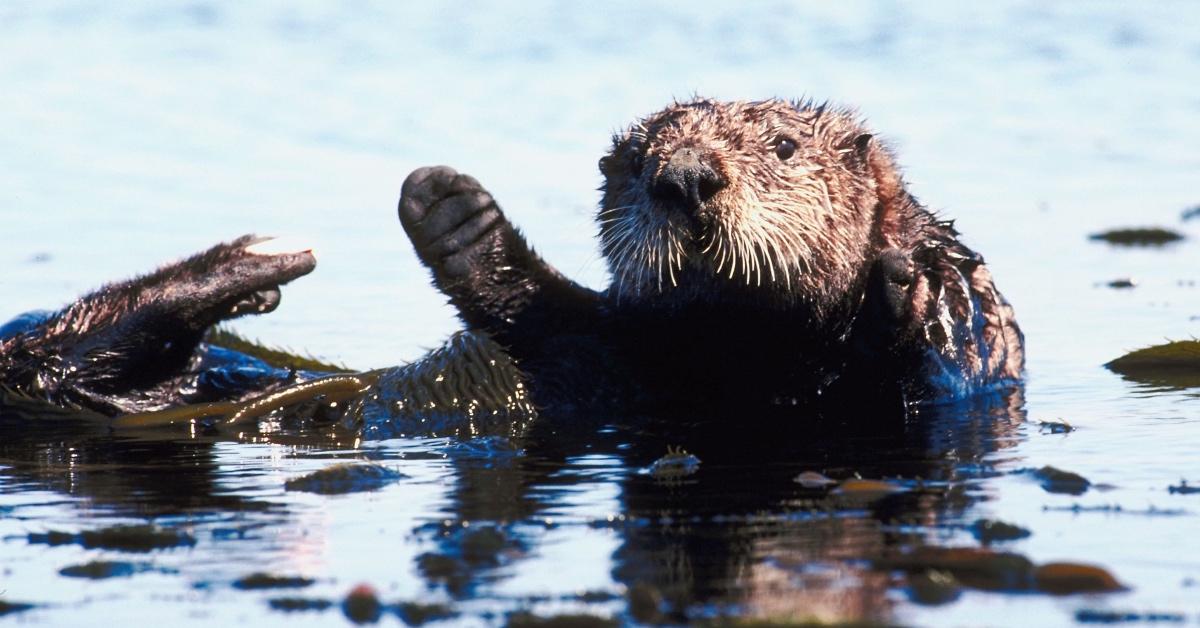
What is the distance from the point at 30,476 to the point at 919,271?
2.97 meters

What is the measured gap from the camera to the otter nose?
559 cm

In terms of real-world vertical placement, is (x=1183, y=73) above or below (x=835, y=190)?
above

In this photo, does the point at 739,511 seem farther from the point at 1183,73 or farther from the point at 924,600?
the point at 1183,73

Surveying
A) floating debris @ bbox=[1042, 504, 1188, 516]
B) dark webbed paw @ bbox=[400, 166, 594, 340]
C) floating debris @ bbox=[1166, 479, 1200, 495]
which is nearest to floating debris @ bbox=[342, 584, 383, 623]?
floating debris @ bbox=[1042, 504, 1188, 516]

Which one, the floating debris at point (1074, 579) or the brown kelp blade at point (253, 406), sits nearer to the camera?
the floating debris at point (1074, 579)

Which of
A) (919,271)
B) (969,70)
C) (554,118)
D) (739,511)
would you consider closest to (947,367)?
(919,271)

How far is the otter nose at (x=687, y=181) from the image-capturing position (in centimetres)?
559

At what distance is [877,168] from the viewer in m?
6.62

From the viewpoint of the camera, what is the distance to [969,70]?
54.0ft

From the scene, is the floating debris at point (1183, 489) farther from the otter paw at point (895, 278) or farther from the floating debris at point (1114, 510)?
the otter paw at point (895, 278)

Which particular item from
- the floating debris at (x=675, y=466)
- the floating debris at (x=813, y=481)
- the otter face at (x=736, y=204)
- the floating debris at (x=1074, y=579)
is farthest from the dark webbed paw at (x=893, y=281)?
the floating debris at (x=1074, y=579)

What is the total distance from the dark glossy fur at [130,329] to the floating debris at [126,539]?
235 cm

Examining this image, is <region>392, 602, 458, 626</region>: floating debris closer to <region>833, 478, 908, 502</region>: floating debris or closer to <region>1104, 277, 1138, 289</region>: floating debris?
<region>833, 478, 908, 502</region>: floating debris

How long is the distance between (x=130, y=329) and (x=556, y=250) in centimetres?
395
